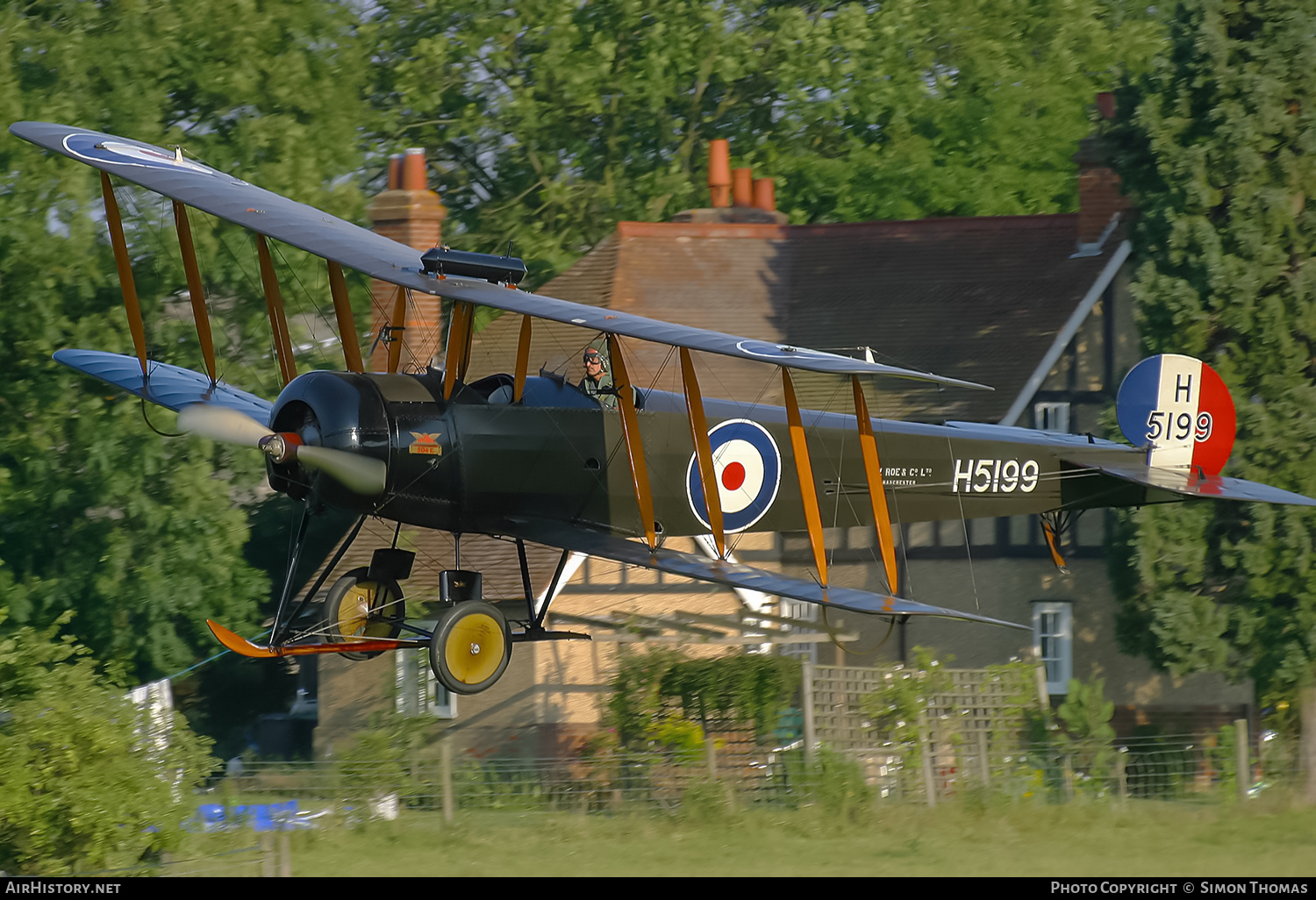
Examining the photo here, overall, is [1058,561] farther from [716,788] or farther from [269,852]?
[269,852]

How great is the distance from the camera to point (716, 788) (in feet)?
57.5

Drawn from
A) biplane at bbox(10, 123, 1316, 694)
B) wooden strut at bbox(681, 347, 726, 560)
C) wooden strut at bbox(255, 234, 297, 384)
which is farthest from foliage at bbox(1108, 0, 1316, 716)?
wooden strut at bbox(255, 234, 297, 384)

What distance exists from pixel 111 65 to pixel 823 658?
12.5 m

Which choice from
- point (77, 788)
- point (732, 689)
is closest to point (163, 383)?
point (77, 788)

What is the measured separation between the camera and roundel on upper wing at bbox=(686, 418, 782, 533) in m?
14.2

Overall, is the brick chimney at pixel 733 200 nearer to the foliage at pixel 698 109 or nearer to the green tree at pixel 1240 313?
the foliage at pixel 698 109

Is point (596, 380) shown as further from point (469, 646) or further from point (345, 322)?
point (469, 646)

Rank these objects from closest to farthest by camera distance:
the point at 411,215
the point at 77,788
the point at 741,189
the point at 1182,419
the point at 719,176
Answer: the point at 77,788, the point at 1182,419, the point at 411,215, the point at 719,176, the point at 741,189

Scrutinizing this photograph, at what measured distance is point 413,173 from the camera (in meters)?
24.7

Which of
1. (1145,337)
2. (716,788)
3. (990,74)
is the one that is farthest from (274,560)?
(990,74)

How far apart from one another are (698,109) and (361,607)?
94.2ft

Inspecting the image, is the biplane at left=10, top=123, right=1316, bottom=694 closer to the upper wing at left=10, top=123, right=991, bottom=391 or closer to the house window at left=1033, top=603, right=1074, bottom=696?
the upper wing at left=10, top=123, right=991, bottom=391

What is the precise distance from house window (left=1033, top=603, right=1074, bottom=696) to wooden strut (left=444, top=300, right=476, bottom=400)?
13.1m
